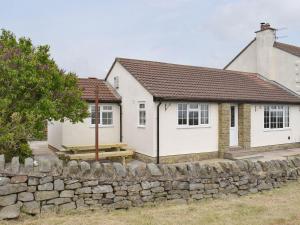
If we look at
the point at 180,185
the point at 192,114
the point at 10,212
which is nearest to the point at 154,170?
the point at 180,185

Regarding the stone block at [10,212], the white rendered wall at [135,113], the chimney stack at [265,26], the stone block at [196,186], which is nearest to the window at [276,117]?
the chimney stack at [265,26]

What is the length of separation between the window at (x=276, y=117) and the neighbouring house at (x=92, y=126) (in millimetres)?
9350

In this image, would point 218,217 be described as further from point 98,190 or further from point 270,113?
point 270,113

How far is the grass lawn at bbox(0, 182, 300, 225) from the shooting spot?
7.32 m

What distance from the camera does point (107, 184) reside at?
8164mm

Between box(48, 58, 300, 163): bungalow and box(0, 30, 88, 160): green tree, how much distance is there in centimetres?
470

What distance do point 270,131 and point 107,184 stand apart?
46.8ft

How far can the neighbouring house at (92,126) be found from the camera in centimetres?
1706

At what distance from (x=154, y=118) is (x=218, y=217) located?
24.6 feet

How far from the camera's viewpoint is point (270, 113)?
19422mm

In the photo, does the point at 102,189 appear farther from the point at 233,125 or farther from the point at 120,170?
the point at 233,125

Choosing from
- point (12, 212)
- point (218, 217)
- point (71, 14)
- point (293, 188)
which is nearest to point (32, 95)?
point (71, 14)

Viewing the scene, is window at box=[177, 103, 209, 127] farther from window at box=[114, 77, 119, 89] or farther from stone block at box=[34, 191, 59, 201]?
stone block at box=[34, 191, 59, 201]

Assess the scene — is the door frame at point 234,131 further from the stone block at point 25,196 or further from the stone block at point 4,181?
the stone block at point 4,181
